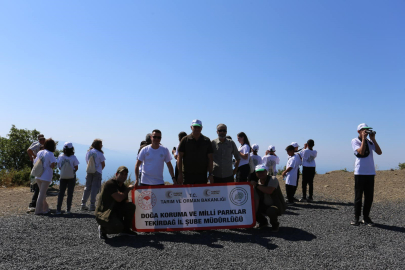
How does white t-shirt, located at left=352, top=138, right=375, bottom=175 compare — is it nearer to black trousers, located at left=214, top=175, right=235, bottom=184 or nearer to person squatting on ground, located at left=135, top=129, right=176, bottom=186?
black trousers, located at left=214, top=175, right=235, bottom=184

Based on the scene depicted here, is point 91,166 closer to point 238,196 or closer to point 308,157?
point 238,196

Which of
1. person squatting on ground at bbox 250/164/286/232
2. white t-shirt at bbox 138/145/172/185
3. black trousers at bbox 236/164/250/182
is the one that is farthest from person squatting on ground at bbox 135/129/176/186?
black trousers at bbox 236/164/250/182

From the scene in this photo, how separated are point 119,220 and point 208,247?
185cm

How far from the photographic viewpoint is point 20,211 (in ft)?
29.8

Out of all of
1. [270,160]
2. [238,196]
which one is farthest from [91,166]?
[270,160]

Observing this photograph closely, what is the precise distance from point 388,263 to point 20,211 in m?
9.29

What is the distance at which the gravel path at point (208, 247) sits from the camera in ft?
14.7

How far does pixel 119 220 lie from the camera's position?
19.5ft

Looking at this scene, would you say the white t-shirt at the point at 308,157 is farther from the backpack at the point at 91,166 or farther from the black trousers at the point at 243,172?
the backpack at the point at 91,166

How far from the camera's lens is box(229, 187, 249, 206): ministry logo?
21.5 feet

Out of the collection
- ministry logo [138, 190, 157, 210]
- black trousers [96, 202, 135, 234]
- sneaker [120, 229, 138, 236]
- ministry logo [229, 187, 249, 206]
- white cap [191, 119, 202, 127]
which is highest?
white cap [191, 119, 202, 127]

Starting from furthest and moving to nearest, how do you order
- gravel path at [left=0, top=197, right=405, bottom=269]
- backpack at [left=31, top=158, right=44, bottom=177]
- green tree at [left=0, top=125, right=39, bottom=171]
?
1. green tree at [left=0, top=125, right=39, bottom=171]
2. backpack at [left=31, top=158, right=44, bottom=177]
3. gravel path at [left=0, top=197, right=405, bottom=269]

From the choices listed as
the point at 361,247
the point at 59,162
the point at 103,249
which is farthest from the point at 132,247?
the point at 59,162

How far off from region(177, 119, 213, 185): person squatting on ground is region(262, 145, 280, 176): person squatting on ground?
13.3 ft
